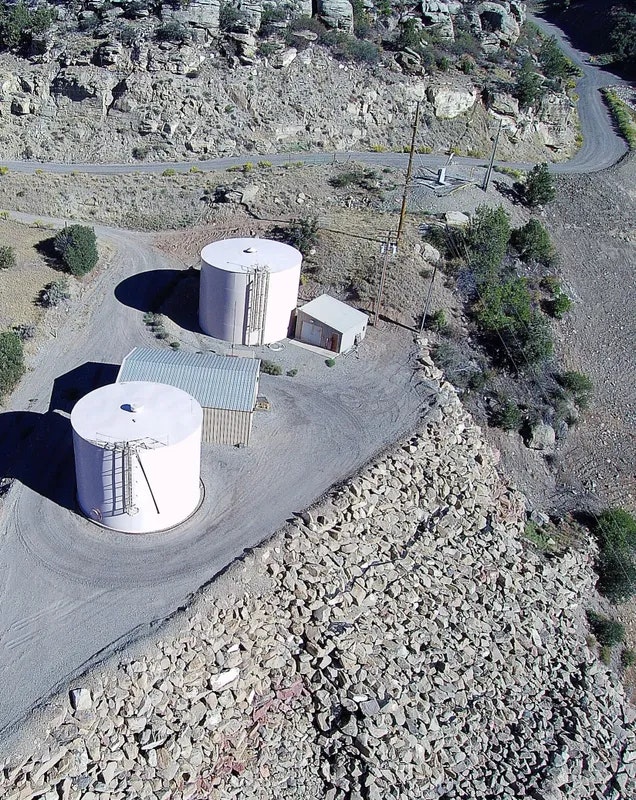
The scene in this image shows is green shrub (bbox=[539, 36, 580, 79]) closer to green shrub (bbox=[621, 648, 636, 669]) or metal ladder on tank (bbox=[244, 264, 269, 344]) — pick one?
metal ladder on tank (bbox=[244, 264, 269, 344])

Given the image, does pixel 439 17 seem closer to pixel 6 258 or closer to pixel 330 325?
pixel 330 325

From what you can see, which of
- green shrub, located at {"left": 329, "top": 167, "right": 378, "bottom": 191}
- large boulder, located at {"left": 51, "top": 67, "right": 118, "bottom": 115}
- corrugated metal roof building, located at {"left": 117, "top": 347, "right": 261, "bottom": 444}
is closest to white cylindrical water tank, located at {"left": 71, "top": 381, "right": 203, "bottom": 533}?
corrugated metal roof building, located at {"left": 117, "top": 347, "right": 261, "bottom": 444}

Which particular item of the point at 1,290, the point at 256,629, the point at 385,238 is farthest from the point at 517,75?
the point at 256,629

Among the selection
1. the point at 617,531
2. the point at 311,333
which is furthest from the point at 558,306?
the point at 311,333

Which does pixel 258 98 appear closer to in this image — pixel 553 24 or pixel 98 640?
pixel 98 640

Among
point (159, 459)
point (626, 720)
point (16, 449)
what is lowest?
point (626, 720)
